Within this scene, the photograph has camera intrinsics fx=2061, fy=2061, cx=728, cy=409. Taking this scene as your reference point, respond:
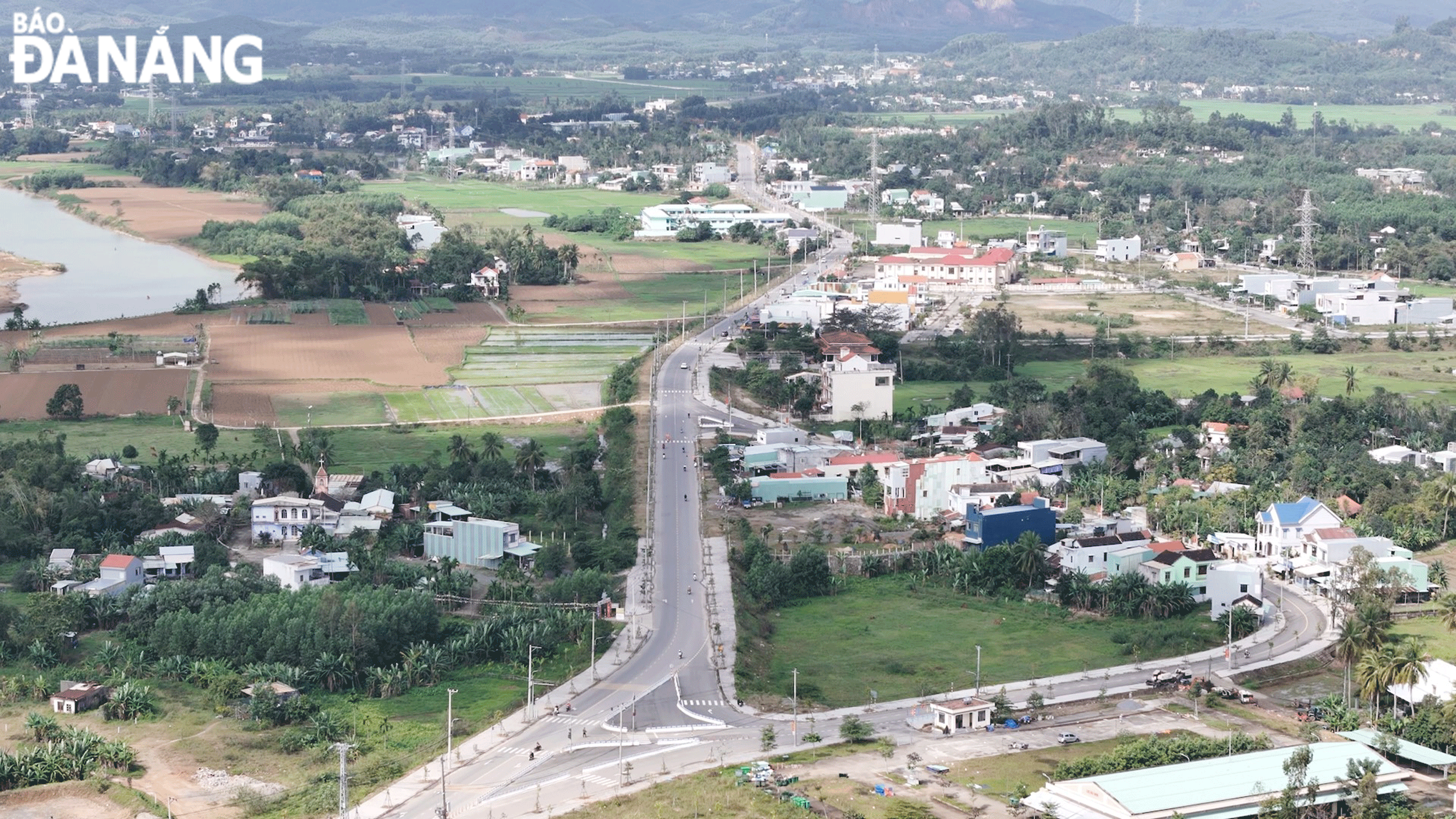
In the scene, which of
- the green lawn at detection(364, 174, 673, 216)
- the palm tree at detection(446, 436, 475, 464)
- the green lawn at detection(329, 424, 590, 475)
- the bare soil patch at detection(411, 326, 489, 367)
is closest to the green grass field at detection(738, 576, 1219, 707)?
the palm tree at detection(446, 436, 475, 464)

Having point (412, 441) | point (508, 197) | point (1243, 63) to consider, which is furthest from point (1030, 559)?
point (1243, 63)

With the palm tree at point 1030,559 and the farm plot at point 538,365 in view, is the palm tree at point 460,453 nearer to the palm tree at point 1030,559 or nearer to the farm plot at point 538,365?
the farm plot at point 538,365

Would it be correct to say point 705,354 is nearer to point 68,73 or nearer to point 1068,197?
point 1068,197

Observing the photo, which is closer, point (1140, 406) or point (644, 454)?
point (644, 454)

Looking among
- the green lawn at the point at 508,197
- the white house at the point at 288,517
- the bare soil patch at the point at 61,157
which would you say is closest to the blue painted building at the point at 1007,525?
the white house at the point at 288,517

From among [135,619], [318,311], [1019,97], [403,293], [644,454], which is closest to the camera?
[135,619]

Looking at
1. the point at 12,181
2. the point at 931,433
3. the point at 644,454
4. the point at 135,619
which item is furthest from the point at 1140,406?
the point at 12,181
